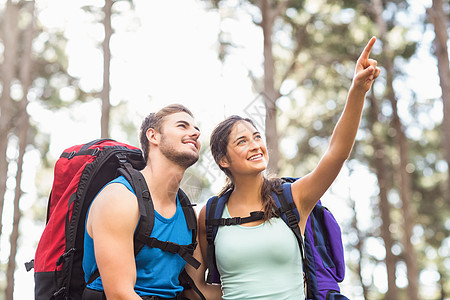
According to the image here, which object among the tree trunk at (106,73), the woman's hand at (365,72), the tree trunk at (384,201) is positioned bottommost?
the tree trunk at (384,201)

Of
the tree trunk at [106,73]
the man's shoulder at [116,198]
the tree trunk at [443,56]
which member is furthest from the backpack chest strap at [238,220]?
the tree trunk at [443,56]

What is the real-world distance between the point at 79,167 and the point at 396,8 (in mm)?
15782

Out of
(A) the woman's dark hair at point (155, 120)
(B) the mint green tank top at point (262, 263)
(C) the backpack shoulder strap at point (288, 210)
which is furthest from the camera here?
(A) the woman's dark hair at point (155, 120)

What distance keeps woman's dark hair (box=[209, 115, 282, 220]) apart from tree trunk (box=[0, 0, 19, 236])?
394 inches

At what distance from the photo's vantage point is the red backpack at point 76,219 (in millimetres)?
3320

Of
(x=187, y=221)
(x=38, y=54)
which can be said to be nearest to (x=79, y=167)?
(x=187, y=221)

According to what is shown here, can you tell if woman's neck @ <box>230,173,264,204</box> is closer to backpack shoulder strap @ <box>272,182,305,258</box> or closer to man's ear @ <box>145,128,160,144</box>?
backpack shoulder strap @ <box>272,182,305,258</box>

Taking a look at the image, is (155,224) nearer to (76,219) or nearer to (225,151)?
(76,219)

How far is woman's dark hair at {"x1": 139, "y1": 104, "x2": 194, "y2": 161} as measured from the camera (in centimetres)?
384

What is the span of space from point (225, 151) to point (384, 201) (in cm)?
1402

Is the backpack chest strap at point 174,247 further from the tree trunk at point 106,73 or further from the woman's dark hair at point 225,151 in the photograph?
the tree trunk at point 106,73

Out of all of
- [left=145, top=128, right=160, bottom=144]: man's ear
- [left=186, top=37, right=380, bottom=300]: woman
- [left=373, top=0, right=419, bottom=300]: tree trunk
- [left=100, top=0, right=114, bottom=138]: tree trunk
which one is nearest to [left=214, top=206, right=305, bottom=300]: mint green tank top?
[left=186, top=37, right=380, bottom=300]: woman

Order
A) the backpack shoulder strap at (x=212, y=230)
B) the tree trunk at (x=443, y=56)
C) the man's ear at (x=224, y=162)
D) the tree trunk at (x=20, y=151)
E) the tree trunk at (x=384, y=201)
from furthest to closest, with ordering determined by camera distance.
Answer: the tree trunk at (x=384, y=201) < the tree trunk at (x=20, y=151) < the tree trunk at (x=443, y=56) < the man's ear at (x=224, y=162) < the backpack shoulder strap at (x=212, y=230)

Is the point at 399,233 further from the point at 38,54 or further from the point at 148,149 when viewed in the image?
the point at 148,149
